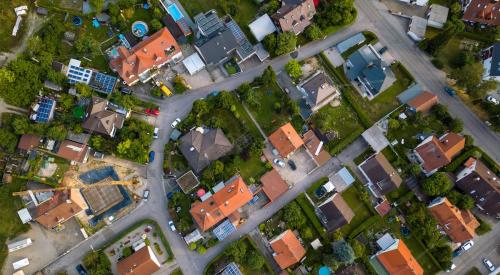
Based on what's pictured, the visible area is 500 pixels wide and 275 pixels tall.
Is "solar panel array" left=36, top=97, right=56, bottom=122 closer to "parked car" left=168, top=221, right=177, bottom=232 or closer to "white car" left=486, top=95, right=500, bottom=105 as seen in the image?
"parked car" left=168, top=221, right=177, bottom=232

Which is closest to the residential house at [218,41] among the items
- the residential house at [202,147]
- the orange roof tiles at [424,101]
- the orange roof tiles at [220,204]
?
the residential house at [202,147]

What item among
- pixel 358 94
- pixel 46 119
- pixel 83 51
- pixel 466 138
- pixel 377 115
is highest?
pixel 83 51

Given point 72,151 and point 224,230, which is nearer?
point 224,230

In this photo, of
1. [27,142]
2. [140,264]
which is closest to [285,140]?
[140,264]

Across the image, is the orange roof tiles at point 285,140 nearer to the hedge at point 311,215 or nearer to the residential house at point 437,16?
the hedge at point 311,215

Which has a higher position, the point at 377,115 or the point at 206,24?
the point at 206,24

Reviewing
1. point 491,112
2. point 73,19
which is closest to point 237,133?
point 73,19

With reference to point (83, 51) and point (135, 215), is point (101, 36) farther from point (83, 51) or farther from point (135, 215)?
point (135, 215)

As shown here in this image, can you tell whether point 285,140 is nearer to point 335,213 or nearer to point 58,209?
point 335,213
